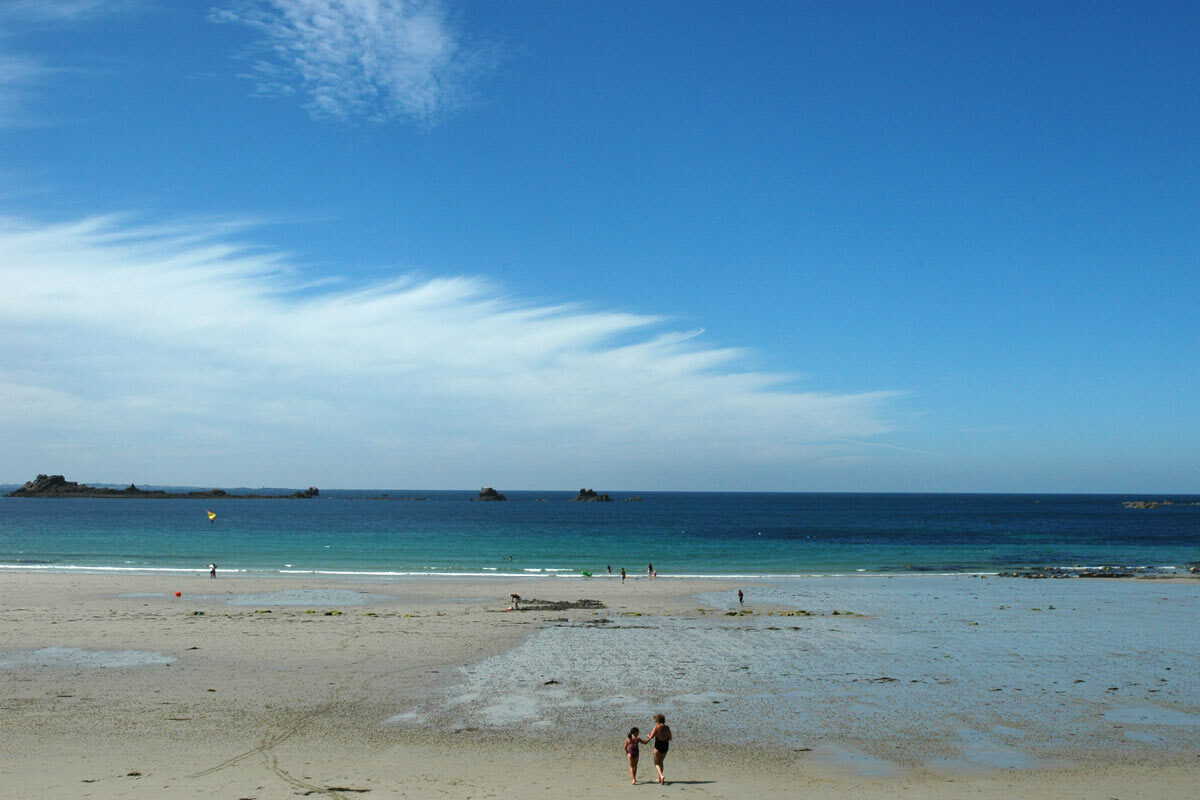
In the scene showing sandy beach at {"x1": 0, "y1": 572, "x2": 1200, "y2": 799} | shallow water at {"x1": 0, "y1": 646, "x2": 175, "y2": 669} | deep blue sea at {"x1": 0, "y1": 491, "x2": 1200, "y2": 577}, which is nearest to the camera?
sandy beach at {"x1": 0, "y1": 572, "x2": 1200, "y2": 799}

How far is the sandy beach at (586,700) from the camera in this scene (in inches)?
570

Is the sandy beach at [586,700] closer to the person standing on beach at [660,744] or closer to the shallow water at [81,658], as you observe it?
the shallow water at [81,658]

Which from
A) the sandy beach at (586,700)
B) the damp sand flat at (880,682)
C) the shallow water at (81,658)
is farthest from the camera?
the shallow water at (81,658)

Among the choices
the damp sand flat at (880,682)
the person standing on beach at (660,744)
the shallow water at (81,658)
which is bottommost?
the damp sand flat at (880,682)

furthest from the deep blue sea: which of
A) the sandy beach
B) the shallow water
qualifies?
the shallow water

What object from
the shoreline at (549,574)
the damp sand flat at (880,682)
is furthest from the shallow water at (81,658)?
the shoreline at (549,574)

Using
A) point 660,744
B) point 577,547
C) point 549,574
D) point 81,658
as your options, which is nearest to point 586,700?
point 660,744

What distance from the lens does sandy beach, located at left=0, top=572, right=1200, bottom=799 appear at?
14.5 metres

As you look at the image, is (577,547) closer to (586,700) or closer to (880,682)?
(880,682)

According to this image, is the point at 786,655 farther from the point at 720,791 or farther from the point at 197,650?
the point at 197,650

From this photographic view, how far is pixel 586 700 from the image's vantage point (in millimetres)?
19656

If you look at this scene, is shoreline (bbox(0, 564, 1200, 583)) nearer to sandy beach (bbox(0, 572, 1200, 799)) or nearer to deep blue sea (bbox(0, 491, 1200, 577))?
deep blue sea (bbox(0, 491, 1200, 577))

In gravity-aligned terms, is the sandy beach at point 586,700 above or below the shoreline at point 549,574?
above

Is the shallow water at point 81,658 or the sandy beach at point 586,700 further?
the shallow water at point 81,658
